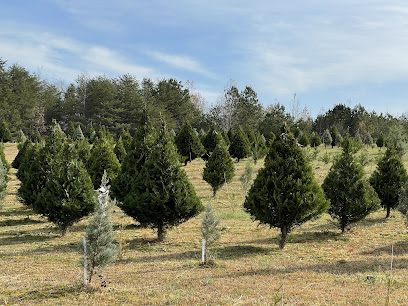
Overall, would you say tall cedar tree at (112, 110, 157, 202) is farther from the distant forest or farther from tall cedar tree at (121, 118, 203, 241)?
the distant forest

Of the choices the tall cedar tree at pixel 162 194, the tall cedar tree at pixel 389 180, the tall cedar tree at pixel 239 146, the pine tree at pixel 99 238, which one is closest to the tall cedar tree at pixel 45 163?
the tall cedar tree at pixel 162 194

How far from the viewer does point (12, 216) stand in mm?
18578

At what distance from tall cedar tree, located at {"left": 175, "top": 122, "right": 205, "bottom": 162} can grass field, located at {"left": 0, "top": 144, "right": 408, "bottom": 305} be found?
16.9 metres

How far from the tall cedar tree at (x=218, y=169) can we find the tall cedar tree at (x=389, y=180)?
896 cm

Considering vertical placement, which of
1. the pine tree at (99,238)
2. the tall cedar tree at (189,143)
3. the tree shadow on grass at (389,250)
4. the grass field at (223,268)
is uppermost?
the tall cedar tree at (189,143)

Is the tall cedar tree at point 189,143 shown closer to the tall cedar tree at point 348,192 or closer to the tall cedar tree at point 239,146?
the tall cedar tree at point 239,146

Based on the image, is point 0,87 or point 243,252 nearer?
point 243,252

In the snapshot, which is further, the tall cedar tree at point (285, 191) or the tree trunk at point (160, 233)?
the tree trunk at point (160, 233)

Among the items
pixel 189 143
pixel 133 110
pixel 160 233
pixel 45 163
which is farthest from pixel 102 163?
pixel 133 110

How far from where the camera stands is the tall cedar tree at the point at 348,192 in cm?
1370

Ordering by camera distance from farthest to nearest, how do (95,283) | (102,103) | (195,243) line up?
1. (102,103)
2. (195,243)
3. (95,283)

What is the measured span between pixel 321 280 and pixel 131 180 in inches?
363

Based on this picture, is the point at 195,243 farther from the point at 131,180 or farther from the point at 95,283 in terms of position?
the point at 95,283

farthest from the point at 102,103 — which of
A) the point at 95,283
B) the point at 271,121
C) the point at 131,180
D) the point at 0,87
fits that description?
the point at 95,283
